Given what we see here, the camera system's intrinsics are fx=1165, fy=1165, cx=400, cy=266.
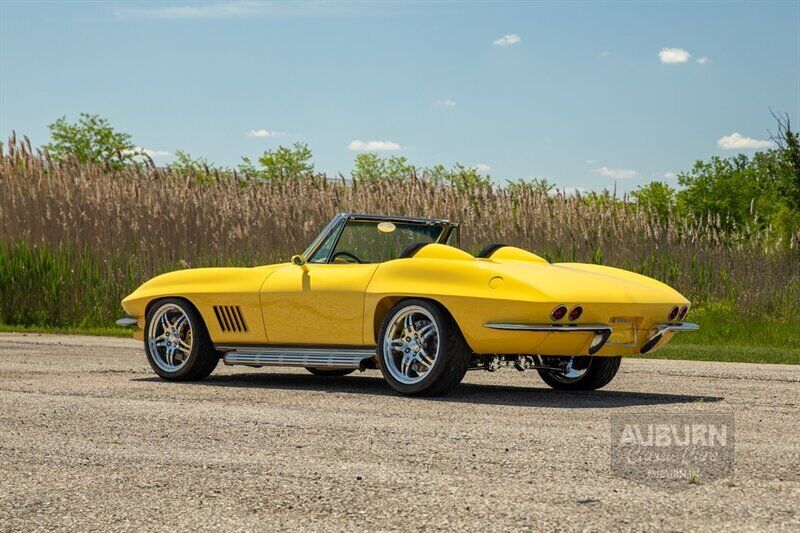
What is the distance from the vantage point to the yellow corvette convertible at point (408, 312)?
8.20 meters

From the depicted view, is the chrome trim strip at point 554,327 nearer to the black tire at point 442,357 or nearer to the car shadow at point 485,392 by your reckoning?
the black tire at point 442,357

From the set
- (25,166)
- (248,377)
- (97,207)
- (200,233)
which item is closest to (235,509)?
(248,377)

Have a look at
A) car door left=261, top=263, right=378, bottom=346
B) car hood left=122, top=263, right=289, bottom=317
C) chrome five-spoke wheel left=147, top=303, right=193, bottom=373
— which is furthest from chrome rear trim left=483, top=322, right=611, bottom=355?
chrome five-spoke wheel left=147, top=303, right=193, bottom=373

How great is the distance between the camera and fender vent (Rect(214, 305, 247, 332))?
9.80m

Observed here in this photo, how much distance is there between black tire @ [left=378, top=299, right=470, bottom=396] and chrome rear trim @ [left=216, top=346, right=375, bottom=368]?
0.49m

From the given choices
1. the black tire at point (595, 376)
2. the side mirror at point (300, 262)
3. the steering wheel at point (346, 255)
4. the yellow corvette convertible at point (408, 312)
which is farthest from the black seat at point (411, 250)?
the black tire at point (595, 376)

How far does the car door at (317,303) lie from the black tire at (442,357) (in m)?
0.45

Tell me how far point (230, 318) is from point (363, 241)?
4.29 ft

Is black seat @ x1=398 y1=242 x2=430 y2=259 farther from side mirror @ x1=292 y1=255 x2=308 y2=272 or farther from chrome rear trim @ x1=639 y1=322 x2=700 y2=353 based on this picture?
chrome rear trim @ x1=639 y1=322 x2=700 y2=353

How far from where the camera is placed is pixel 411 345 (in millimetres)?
8578

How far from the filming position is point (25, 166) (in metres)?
24.9

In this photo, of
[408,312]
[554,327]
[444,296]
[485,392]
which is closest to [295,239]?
[485,392]

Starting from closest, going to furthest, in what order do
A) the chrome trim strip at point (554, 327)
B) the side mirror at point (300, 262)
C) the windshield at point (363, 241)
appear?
the chrome trim strip at point (554, 327)
the side mirror at point (300, 262)
the windshield at point (363, 241)

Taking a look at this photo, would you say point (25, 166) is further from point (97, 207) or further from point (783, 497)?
point (783, 497)
